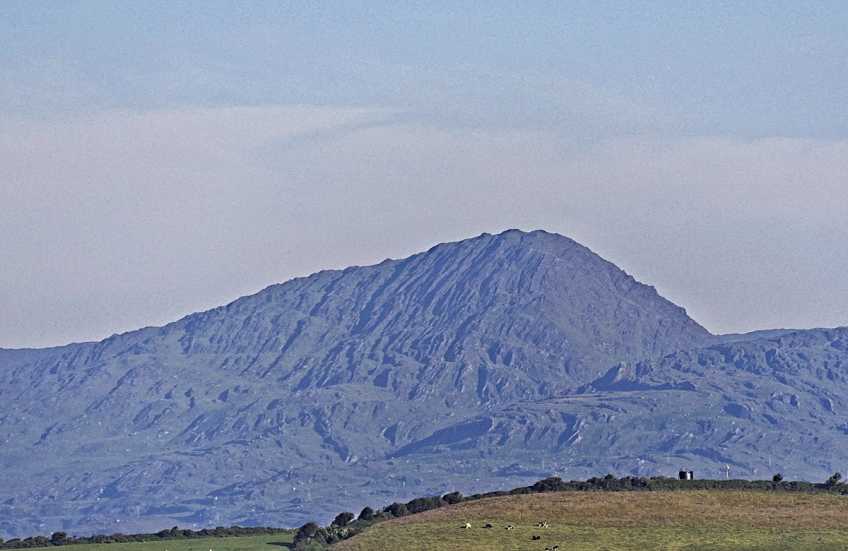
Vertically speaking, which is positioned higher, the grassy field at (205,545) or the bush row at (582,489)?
the bush row at (582,489)

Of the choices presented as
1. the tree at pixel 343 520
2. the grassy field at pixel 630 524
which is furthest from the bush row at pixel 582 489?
the grassy field at pixel 630 524

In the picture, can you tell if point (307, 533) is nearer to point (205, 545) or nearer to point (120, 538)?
point (205, 545)

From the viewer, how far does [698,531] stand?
4786 inches

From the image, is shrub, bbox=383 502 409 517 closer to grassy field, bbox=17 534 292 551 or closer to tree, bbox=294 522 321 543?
tree, bbox=294 522 321 543

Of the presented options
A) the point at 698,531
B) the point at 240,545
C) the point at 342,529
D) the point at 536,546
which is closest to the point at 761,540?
the point at 698,531

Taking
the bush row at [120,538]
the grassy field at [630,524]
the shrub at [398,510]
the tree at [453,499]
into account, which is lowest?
the grassy field at [630,524]

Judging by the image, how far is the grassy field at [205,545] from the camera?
141 metres

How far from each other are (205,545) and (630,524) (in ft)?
126

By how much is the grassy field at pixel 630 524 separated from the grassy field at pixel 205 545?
1268 cm

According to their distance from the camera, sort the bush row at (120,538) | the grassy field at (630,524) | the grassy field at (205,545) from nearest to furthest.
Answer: the grassy field at (630,524)
the grassy field at (205,545)
the bush row at (120,538)

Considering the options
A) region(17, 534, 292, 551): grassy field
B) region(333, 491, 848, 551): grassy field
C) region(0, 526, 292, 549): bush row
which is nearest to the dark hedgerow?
region(0, 526, 292, 549): bush row

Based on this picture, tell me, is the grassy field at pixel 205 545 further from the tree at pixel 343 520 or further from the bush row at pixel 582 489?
the tree at pixel 343 520

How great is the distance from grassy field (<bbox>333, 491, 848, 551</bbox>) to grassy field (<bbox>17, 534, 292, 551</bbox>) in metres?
12.7

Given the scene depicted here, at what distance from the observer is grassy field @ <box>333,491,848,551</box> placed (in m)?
118
